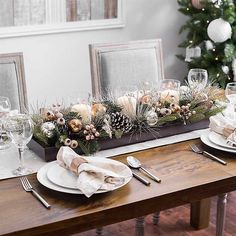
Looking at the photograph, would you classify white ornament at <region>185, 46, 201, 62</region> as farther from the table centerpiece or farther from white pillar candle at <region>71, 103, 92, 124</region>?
white pillar candle at <region>71, 103, 92, 124</region>

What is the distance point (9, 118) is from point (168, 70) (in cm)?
274

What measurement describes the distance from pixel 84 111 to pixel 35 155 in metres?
0.22

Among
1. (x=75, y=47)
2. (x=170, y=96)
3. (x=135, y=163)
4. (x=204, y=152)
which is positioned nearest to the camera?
(x=135, y=163)

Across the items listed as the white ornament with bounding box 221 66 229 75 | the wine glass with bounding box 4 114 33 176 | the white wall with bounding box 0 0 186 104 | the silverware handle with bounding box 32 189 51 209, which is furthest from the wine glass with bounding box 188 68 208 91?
the white wall with bounding box 0 0 186 104

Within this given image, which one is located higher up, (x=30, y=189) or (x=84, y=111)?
(x=84, y=111)

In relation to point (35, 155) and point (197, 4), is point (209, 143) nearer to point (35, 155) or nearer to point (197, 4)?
point (35, 155)

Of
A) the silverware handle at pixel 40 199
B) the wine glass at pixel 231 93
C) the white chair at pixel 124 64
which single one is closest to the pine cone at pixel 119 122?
the silverware handle at pixel 40 199

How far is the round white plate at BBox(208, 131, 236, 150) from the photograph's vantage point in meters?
1.63

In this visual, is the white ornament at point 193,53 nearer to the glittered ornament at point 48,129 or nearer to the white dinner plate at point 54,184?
the glittered ornament at point 48,129

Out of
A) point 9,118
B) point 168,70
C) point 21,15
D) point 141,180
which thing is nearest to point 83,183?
point 141,180

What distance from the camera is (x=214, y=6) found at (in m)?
3.46

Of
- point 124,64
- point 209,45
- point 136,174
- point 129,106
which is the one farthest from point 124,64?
point 209,45

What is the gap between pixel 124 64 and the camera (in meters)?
2.50

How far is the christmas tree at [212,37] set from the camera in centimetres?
335
